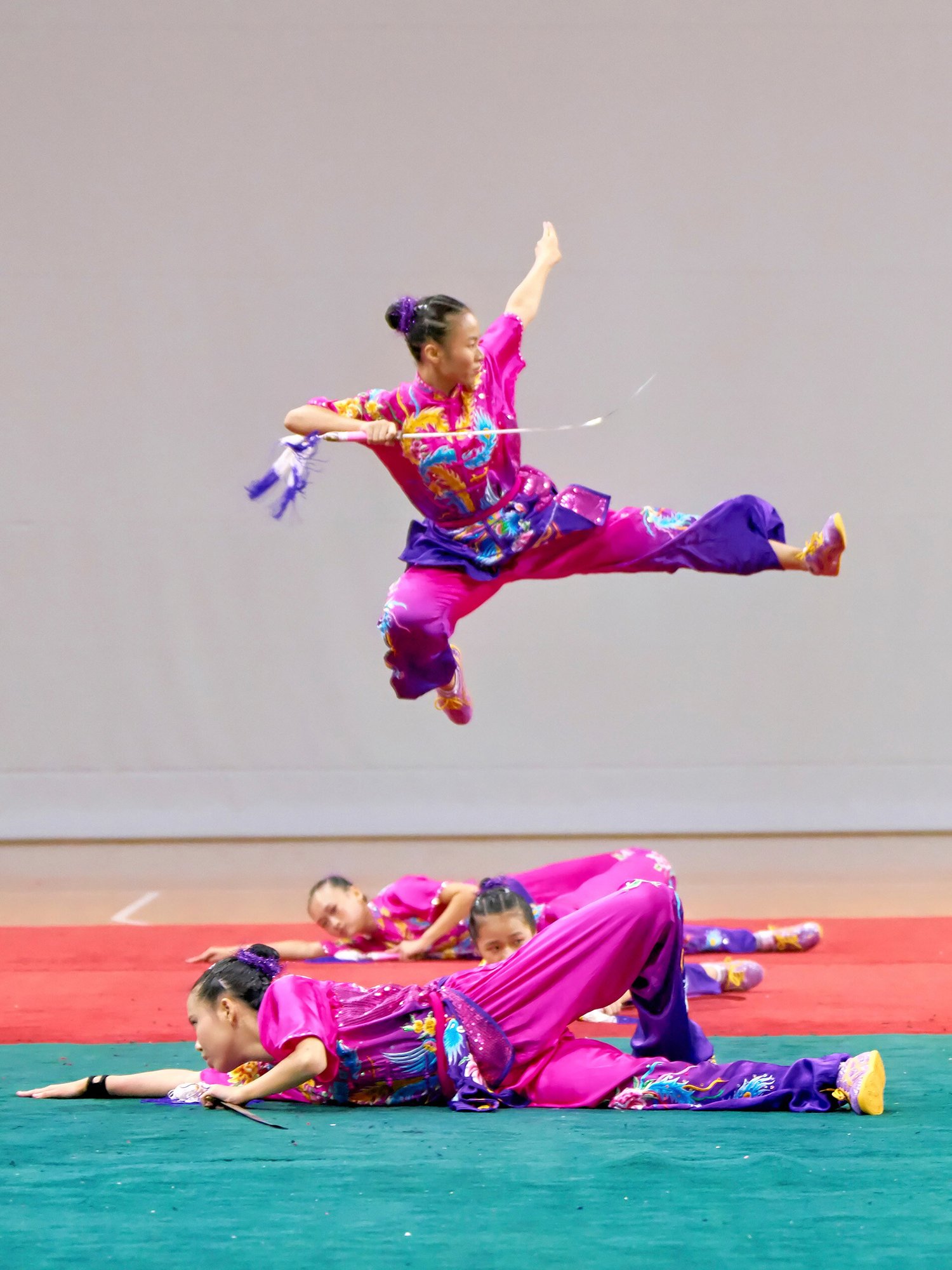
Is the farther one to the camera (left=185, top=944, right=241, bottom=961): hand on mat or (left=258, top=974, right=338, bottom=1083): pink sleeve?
(left=185, top=944, right=241, bottom=961): hand on mat

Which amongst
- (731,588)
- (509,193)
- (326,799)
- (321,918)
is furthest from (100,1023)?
(509,193)

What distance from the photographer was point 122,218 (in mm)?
5742

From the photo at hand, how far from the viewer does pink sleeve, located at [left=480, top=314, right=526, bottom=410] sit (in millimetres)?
3361

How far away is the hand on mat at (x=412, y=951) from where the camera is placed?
349cm

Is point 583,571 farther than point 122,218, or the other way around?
point 122,218

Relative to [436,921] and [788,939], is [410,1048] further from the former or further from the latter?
[788,939]

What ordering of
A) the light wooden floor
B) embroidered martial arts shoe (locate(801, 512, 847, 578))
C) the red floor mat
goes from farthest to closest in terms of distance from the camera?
the light wooden floor → embroidered martial arts shoe (locate(801, 512, 847, 578)) → the red floor mat

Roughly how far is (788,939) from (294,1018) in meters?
1.88

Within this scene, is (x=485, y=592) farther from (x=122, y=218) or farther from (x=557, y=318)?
(x=122, y=218)

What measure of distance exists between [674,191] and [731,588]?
1.57 metres

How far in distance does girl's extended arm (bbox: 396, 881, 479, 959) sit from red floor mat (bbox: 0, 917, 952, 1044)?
4cm

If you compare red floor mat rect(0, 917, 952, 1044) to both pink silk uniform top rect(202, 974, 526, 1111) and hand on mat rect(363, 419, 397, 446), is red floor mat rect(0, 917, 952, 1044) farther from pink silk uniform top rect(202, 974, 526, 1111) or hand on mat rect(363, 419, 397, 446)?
hand on mat rect(363, 419, 397, 446)

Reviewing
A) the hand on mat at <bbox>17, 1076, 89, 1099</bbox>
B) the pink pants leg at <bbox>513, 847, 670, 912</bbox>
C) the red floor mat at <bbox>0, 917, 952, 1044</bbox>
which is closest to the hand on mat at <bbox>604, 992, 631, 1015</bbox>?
the red floor mat at <bbox>0, 917, 952, 1044</bbox>

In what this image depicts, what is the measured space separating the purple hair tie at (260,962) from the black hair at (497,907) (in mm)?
667
